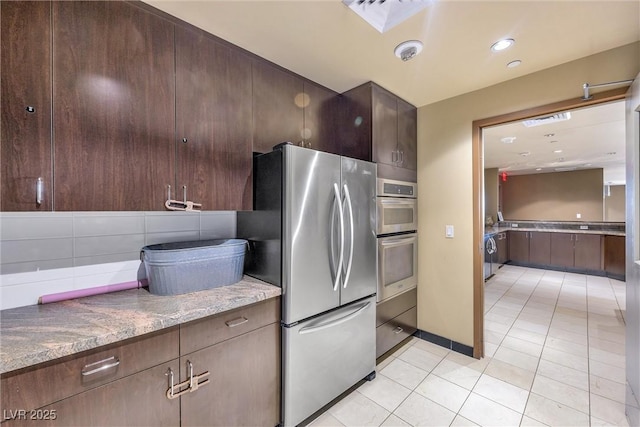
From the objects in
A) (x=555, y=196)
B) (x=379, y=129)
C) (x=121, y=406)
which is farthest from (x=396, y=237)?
(x=555, y=196)

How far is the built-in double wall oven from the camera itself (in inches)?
91.7

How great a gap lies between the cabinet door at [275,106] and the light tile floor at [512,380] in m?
1.99

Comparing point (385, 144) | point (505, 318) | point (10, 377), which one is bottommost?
point (505, 318)

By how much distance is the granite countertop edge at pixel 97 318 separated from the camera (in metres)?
0.94

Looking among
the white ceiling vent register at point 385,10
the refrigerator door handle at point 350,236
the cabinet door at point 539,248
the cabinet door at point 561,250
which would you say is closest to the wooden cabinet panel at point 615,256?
the cabinet door at point 561,250

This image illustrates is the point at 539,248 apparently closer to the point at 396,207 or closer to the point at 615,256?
the point at 615,256

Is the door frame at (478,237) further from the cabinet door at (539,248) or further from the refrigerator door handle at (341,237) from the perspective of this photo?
the cabinet door at (539,248)

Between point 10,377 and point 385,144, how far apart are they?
252cm

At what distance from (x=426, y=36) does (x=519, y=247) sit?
6.47 metres

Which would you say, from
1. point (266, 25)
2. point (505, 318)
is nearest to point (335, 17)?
point (266, 25)

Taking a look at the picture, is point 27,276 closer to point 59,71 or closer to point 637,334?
point 59,71

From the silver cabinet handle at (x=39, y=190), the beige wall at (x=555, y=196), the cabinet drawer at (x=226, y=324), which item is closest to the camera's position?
the silver cabinet handle at (x=39, y=190)

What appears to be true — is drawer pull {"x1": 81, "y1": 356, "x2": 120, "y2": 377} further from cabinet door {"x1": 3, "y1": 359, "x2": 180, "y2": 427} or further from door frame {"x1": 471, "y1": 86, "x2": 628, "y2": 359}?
door frame {"x1": 471, "y1": 86, "x2": 628, "y2": 359}

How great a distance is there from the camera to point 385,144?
2.40 m
